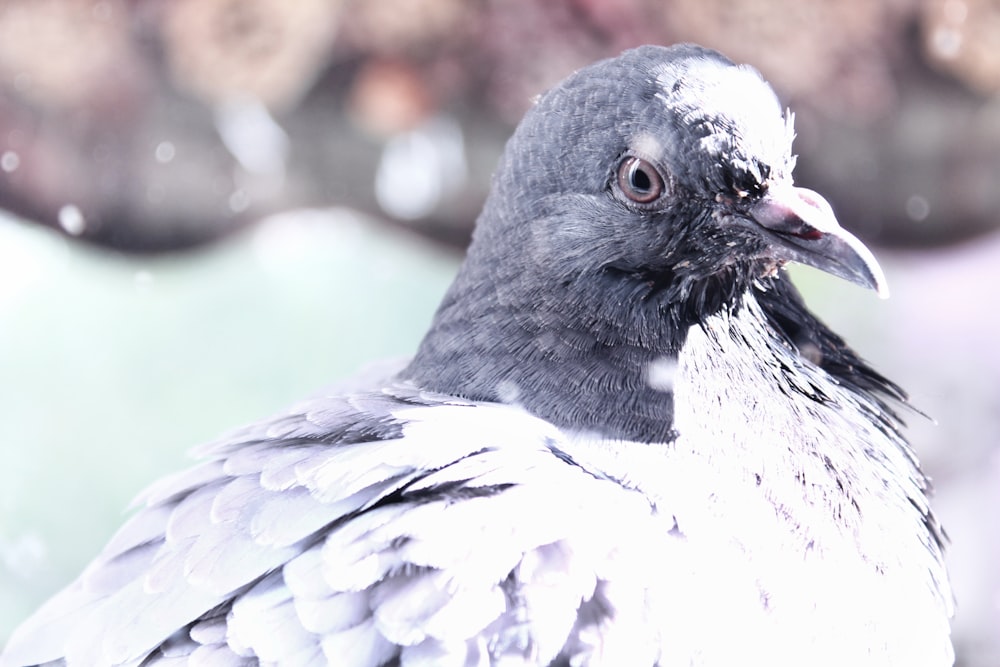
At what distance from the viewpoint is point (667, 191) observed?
5.04 feet

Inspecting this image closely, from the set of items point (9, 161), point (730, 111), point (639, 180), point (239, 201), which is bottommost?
point (9, 161)

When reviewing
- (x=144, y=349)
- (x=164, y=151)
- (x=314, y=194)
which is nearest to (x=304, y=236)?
(x=314, y=194)

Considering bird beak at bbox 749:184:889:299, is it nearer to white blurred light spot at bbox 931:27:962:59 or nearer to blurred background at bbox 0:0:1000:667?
blurred background at bbox 0:0:1000:667

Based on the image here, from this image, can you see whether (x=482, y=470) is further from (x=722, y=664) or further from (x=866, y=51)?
(x=866, y=51)

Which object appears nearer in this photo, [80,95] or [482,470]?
[482,470]

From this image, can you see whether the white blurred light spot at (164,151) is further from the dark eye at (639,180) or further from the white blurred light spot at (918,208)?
the white blurred light spot at (918,208)

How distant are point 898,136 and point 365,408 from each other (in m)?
2.31

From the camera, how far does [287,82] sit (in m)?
3.19

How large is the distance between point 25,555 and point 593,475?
7.78ft

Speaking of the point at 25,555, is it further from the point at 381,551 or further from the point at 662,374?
the point at 662,374

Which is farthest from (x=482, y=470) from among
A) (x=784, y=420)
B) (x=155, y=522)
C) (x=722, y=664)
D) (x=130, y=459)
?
(x=130, y=459)

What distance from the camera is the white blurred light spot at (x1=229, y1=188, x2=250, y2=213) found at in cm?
321

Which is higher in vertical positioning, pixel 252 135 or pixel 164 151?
pixel 252 135

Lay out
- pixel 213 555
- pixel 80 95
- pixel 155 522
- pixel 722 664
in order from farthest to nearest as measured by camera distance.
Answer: pixel 80 95 → pixel 155 522 → pixel 213 555 → pixel 722 664
